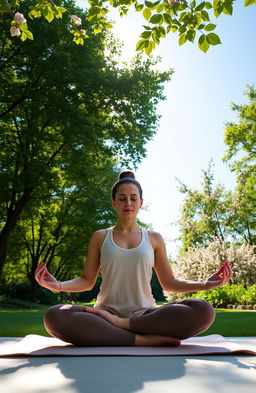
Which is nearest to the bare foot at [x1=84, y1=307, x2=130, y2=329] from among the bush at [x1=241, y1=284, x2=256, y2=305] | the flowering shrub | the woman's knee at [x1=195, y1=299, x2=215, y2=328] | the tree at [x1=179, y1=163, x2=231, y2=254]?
the woman's knee at [x1=195, y1=299, x2=215, y2=328]

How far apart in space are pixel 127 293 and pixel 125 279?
127 mm

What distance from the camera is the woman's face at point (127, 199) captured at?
4.36m

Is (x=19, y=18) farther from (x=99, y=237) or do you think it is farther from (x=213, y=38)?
(x=99, y=237)

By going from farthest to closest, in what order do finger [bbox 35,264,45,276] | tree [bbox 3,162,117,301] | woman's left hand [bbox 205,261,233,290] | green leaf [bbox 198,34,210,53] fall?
tree [bbox 3,162,117,301], green leaf [bbox 198,34,210,53], woman's left hand [bbox 205,261,233,290], finger [bbox 35,264,45,276]

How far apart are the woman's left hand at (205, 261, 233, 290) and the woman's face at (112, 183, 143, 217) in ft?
3.35

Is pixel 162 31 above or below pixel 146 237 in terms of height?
above

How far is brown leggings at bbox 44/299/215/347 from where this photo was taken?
3678 mm

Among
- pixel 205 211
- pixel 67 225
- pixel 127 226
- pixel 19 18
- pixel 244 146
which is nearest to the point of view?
pixel 127 226

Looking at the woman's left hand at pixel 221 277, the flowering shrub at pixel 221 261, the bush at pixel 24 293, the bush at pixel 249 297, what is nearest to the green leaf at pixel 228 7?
the woman's left hand at pixel 221 277

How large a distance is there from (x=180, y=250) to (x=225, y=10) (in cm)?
3245

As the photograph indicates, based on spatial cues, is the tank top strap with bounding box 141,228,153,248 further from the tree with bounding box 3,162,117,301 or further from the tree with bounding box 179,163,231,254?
the tree with bounding box 179,163,231,254

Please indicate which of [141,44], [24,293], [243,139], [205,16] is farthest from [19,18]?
[24,293]

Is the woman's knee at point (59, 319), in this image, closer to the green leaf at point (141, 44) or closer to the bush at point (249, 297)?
the green leaf at point (141, 44)

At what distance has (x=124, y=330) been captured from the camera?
3758 mm
